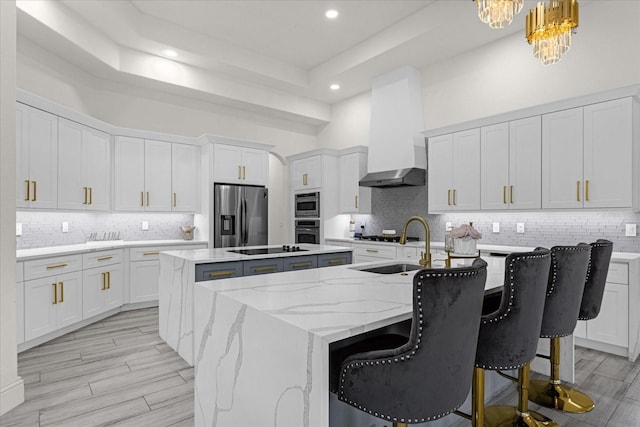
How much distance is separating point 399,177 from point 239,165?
252cm

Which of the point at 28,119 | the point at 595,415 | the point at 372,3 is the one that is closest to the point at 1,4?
the point at 28,119

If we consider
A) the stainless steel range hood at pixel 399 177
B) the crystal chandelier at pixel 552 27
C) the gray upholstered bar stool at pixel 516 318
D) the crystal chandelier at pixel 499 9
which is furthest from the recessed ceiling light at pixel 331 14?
the gray upholstered bar stool at pixel 516 318

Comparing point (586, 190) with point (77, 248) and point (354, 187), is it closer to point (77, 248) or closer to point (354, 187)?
point (354, 187)

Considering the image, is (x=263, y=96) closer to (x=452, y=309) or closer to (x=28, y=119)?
(x=28, y=119)

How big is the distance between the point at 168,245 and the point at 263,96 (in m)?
3.07

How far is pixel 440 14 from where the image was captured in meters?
4.41

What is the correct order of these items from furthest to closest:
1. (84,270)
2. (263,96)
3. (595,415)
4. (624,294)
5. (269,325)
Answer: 1. (263,96)
2. (84,270)
3. (624,294)
4. (595,415)
5. (269,325)

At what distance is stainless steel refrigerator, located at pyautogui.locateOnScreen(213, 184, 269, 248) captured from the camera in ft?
18.5

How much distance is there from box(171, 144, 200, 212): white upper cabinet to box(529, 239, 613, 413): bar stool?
492cm

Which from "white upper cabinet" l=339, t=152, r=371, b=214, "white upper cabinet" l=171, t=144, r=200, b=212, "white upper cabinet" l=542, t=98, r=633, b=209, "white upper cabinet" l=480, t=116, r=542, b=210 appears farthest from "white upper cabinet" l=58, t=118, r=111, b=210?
"white upper cabinet" l=542, t=98, r=633, b=209

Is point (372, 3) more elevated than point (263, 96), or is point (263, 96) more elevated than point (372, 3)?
point (372, 3)

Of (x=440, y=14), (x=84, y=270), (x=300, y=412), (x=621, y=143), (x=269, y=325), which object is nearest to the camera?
(x=300, y=412)

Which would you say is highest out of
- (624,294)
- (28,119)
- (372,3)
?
(372,3)

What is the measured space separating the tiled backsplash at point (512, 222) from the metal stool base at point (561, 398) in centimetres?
197
